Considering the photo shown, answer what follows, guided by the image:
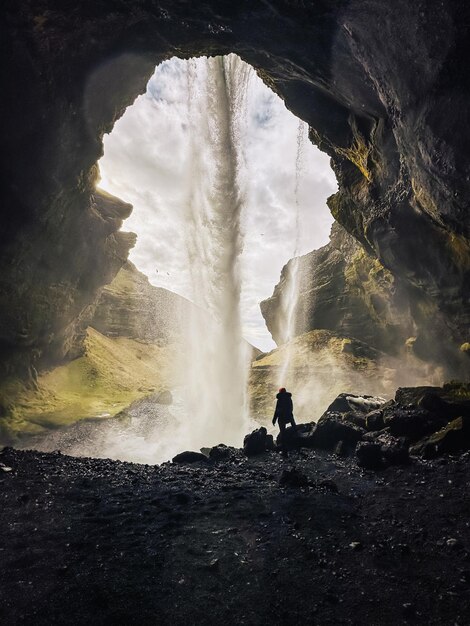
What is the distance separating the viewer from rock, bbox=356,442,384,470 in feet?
31.0

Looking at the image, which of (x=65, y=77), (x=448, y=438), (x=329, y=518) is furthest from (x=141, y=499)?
(x=65, y=77)

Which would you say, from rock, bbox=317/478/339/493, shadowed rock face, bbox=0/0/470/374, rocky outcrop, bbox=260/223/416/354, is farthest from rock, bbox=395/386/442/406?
rocky outcrop, bbox=260/223/416/354

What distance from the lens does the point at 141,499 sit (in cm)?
785

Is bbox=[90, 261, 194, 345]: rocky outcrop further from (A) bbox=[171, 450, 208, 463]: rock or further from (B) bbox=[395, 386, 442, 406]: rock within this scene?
(B) bbox=[395, 386, 442, 406]: rock

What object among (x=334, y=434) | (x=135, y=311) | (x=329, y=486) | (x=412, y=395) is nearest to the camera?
(x=329, y=486)

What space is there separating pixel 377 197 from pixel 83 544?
20.0 m

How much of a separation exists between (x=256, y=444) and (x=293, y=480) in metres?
4.08

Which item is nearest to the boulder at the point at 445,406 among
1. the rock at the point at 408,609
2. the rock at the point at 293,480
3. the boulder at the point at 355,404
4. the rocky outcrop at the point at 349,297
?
the boulder at the point at 355,404

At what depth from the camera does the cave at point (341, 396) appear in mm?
4754

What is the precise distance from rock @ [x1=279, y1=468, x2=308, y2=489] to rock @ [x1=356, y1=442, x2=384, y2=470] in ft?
7.18

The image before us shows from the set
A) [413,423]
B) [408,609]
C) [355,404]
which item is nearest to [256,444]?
[413,423]

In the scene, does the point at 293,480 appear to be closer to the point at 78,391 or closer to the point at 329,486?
the point at 329,486

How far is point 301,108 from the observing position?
19234 millimetres

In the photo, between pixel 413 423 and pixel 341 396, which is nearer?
pixel 413 423
